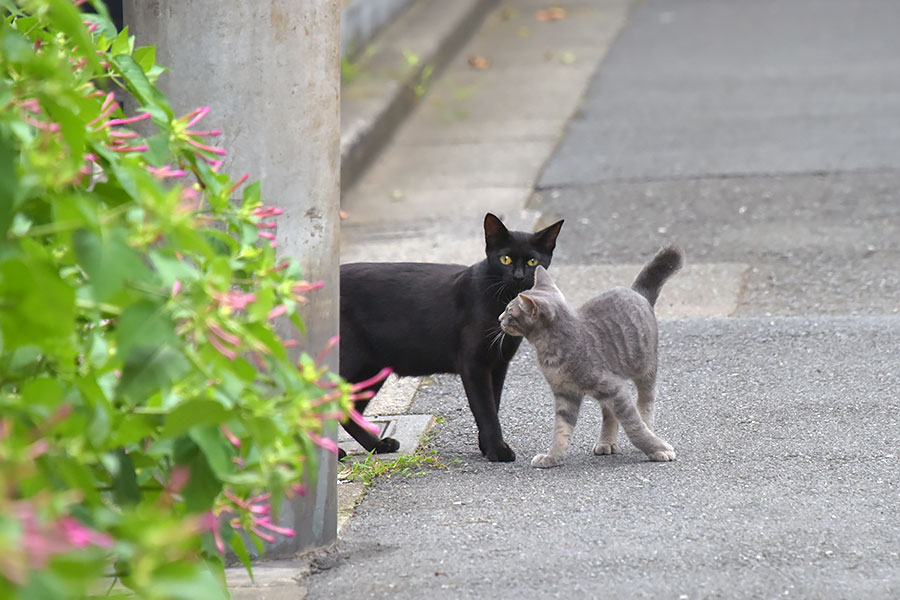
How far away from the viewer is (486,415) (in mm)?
4582

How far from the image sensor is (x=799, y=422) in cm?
473

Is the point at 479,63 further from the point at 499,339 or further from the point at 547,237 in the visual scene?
the point at 499,339

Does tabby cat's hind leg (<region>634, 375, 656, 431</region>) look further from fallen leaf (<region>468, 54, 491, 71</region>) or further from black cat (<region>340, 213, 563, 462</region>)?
fallen leaf (<region>468, 54, 491, 71</region>)

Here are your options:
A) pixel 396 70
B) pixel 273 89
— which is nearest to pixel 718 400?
pixel 273 89

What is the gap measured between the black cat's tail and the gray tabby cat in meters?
0.22

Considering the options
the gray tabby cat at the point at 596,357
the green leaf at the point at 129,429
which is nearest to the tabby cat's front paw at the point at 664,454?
the gray tabby cat at the point at 596,357

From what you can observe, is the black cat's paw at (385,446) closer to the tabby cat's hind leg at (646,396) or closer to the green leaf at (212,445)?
the tabby cat's hind leg at (646,396)

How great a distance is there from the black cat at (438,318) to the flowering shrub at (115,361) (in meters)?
2.34

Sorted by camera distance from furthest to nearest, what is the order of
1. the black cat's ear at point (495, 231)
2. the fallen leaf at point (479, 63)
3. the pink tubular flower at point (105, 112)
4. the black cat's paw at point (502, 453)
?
the fallen leaf at point (479, 63)
the black cat's ear at point (495, 231)
the black cat's paw at point (502, 453)
the pink tubular flower at point (105, 112)

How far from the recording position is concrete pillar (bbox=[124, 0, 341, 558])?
342 centimetres

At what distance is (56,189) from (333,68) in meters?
1.88

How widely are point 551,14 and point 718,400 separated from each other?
9008 mm

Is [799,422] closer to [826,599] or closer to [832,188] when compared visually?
[826,599]

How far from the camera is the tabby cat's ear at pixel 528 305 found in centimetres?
439
